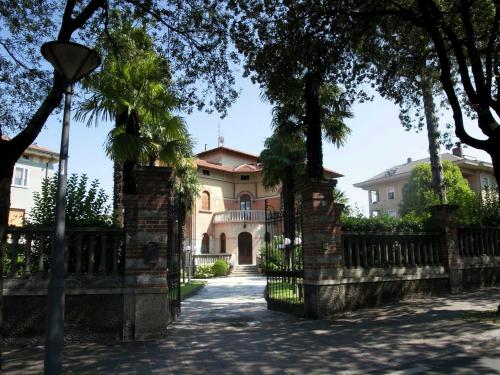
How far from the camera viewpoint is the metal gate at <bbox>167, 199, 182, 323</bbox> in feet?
29.5

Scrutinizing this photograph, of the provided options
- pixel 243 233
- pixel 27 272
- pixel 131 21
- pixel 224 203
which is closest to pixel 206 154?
pixel 224 203

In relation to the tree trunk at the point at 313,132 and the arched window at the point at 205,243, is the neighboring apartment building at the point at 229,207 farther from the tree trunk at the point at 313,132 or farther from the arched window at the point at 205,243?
the tree trunk at the point at 313,132

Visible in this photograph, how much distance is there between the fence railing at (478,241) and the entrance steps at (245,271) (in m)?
24.8

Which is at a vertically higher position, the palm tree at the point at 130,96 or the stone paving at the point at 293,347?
the palm tree at the point at 130,96

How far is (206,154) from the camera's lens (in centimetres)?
4691

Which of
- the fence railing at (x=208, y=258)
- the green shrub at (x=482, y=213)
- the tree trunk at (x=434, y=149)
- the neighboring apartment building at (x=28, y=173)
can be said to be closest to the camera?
the green shrub at (x=482, y=213)

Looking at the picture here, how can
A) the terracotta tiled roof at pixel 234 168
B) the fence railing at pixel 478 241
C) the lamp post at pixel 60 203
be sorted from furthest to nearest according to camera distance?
1. the terracotta tiled roof at pixel 234 168
2. the fence railing at pixel 478 241
3. the lamp post at pixel 60 203

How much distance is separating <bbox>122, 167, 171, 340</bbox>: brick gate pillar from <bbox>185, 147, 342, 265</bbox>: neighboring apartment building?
1139 inches

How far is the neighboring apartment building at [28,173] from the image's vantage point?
3153 centimetres

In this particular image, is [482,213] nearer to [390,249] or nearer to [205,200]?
[390,249]

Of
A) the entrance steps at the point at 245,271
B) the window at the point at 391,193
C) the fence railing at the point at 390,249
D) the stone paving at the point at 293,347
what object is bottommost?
the entrance steps at the point at 245,271

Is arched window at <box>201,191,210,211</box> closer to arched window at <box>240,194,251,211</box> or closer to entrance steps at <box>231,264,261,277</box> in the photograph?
arched window at <box>240,194,251,211</box>

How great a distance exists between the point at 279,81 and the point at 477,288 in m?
8.20

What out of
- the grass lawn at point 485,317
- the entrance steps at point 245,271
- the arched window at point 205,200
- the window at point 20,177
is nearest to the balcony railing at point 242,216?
the arched window at point 205,200
